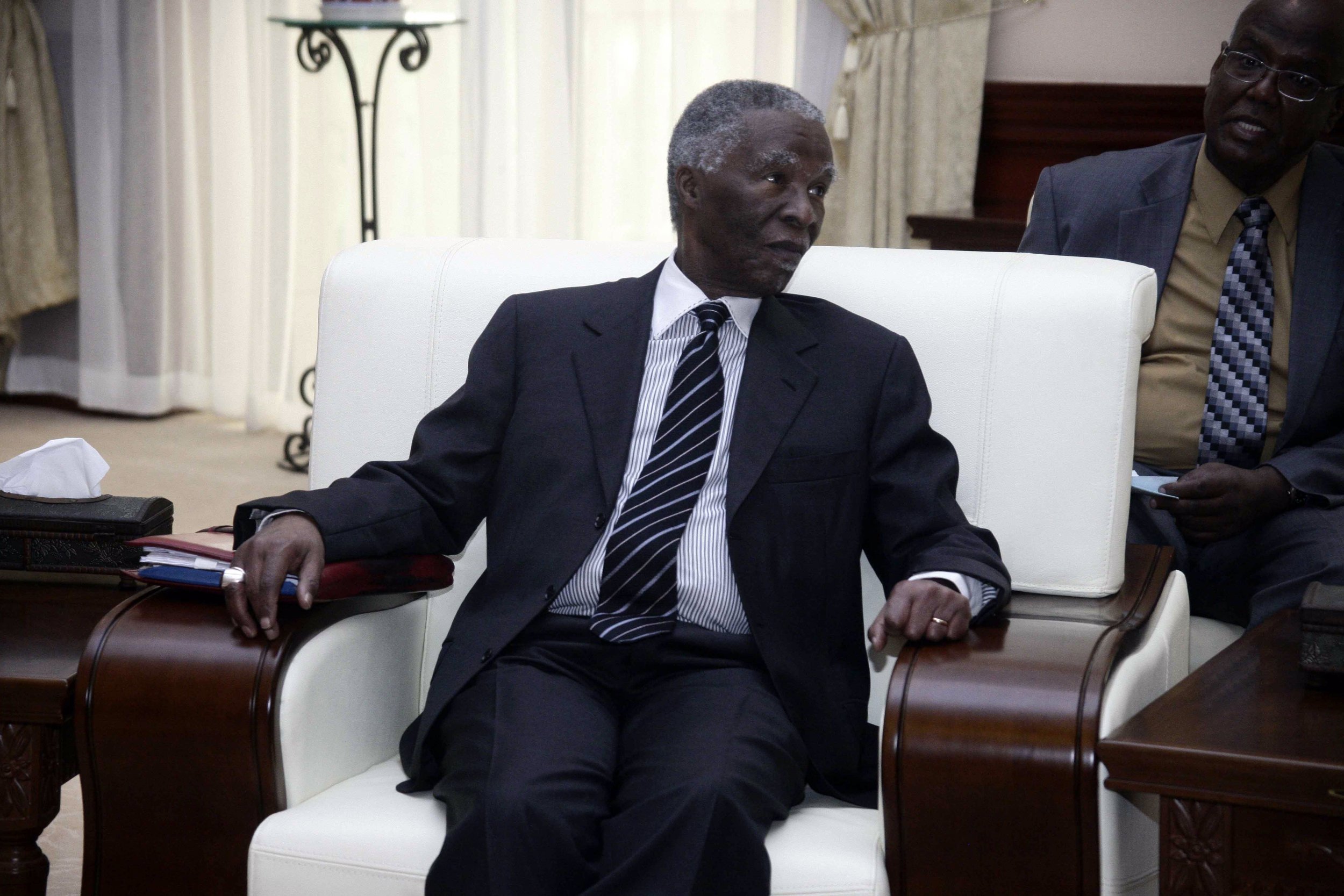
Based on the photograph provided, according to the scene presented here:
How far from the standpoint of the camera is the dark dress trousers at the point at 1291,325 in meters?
2.15

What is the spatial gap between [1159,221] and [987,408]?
64cm

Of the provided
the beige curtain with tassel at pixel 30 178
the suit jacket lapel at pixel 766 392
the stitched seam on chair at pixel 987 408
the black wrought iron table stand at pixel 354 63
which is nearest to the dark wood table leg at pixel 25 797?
the suit jacket lapel at pixel 766 392

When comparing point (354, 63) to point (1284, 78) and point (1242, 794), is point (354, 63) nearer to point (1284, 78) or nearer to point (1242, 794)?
point (1284, 78)

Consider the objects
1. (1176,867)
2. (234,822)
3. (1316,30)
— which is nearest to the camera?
(1176,867)

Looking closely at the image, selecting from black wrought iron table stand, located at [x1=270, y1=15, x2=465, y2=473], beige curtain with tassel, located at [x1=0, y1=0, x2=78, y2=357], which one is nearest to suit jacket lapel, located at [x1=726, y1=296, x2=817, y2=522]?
black wrought iron table stand, located at [x1=270, y1=15, x2=465, y2=473]

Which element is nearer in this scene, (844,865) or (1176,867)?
(1176,867)

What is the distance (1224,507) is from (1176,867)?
2.86 feet

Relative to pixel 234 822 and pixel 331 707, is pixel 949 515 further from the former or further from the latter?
pixel 234 822

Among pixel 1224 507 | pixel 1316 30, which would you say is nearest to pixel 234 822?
pixel 1224 507

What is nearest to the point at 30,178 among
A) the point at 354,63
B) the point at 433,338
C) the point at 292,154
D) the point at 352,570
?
the point at 292,154

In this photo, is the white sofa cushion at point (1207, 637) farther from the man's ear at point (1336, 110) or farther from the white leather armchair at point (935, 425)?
the man's ear at point (1336, 110)

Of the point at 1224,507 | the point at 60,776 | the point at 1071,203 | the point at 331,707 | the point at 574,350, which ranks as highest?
the point at 1071,203

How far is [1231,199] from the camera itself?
Answer: 237cm

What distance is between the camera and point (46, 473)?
7.03ft
